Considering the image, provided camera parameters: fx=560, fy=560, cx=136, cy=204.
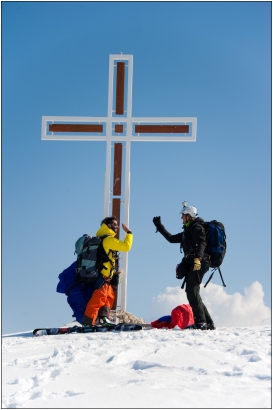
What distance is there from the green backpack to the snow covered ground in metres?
2.01

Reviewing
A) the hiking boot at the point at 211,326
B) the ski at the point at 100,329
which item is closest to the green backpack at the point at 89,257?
the ski at the point at 100,329

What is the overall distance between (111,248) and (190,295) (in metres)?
1.61

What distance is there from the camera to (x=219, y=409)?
14.1 ft

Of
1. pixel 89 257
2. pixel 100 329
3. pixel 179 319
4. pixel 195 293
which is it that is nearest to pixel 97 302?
pixel 89 257

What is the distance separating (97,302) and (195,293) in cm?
171

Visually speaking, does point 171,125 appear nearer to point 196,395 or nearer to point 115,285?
point 115,285

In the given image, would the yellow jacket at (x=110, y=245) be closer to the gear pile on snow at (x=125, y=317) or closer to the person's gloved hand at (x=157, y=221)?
the person's gloved hand at (x=157, y=221)

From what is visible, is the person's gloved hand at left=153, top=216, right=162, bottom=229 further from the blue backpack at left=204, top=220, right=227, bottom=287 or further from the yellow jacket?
the blue backpack at left=204, top=220, right=227, bottom=287

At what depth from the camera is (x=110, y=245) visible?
375 inches

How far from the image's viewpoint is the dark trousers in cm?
879

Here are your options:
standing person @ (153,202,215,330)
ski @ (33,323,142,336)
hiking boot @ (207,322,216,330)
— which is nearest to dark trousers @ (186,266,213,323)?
standing person @ (153,202,215,330)

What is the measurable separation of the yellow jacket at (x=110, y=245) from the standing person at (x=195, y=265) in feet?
3.22

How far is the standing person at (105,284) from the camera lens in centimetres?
934

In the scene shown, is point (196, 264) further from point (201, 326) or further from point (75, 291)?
point (75, 291)
